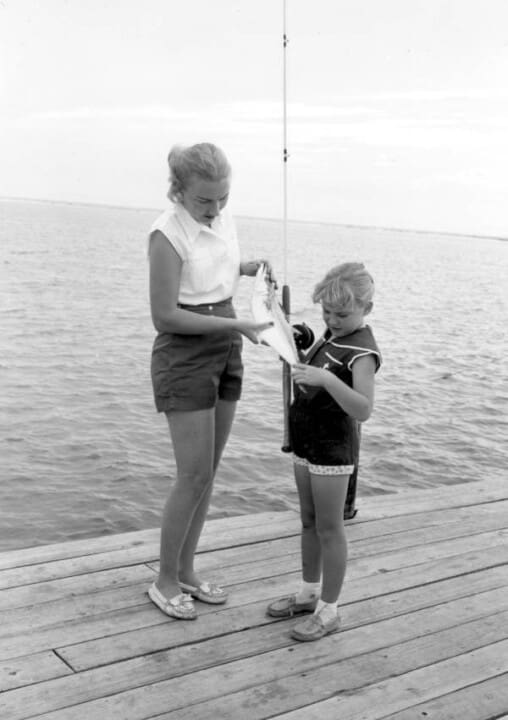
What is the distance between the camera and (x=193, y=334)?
2.99 m

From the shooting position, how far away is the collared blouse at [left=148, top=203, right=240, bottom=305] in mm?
2930

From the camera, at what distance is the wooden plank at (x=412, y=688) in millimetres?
2623

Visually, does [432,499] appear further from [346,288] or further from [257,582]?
[346,288]

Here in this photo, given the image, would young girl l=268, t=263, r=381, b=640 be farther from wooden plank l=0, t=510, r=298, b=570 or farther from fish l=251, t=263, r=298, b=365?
wooden plank l=0, t=510, r=298, b=570

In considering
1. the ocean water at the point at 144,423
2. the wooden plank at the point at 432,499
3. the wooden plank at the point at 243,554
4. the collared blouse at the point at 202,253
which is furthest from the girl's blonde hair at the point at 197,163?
the ocean water at the point at 144,423

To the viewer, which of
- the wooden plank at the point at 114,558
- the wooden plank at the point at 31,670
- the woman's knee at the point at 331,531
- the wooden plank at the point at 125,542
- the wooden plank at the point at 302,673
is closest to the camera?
the wooden plank at the point at 302,673

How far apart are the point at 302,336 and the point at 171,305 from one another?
0.54 meters

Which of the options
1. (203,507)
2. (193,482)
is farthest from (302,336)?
(203,507)

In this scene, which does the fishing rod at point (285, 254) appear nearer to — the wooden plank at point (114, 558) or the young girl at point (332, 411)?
the young girl at point (332, 411)

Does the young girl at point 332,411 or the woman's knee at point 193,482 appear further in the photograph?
the woman's knee at point 193,482

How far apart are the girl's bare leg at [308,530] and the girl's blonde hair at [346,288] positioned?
2.04 ft

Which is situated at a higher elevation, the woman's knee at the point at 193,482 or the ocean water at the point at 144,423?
the woman's knee at the point at 193,482

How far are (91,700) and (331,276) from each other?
159 centimetres

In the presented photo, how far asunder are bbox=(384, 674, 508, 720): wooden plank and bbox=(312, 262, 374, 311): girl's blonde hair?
132 centimetres
